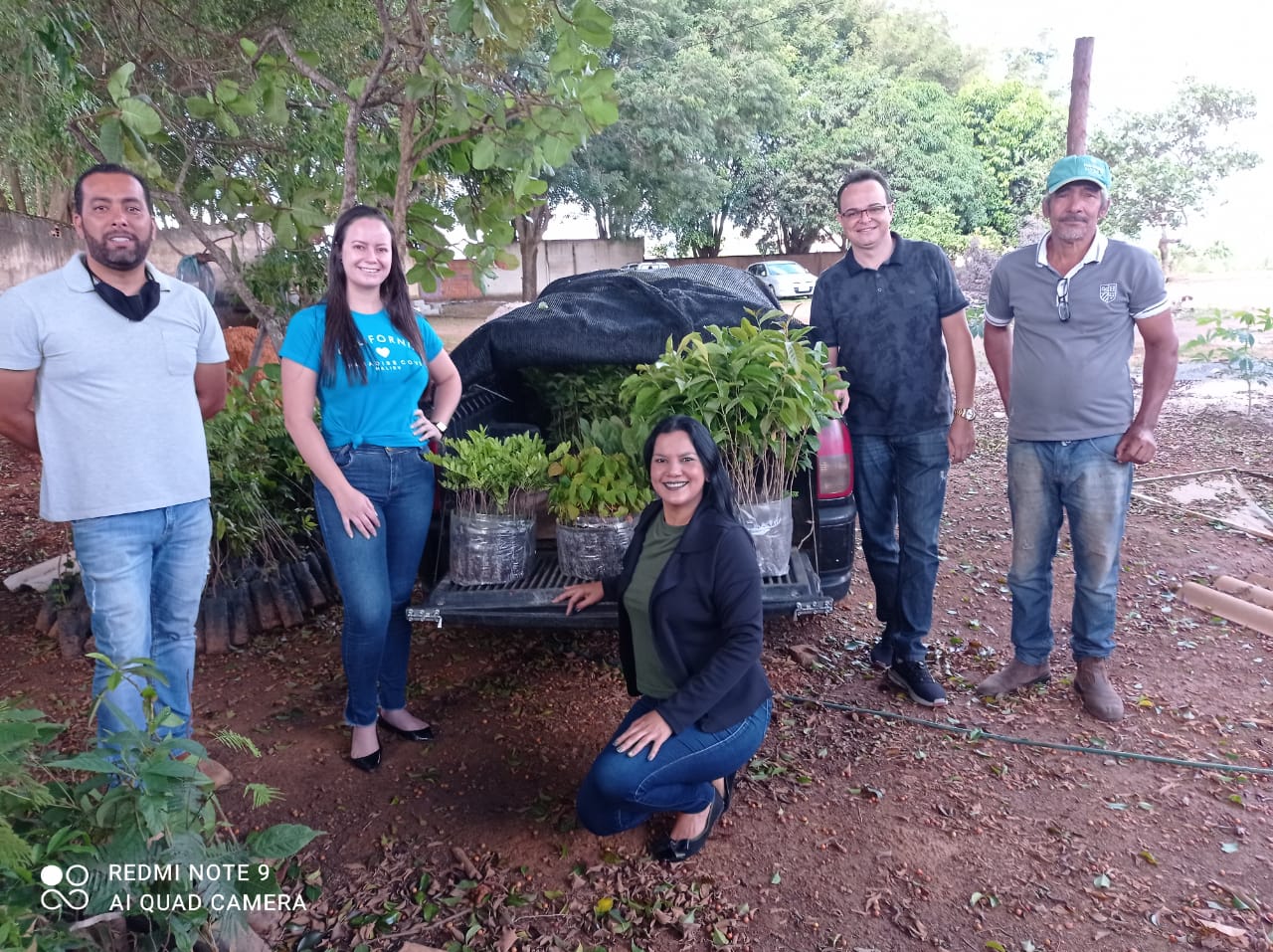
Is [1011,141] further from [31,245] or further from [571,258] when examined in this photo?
[31,245]

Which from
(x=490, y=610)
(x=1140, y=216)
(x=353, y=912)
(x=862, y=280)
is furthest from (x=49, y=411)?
(x=1140, y=216)

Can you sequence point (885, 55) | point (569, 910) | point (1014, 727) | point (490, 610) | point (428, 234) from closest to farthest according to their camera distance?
point (569, 910)
point (490, 610)
point (1014, 727)
point (428, 234)
point (885, 55)

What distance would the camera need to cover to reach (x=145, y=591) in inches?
117

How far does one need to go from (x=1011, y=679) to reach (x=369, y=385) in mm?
3104

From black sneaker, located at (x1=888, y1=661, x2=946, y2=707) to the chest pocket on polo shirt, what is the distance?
126 inches

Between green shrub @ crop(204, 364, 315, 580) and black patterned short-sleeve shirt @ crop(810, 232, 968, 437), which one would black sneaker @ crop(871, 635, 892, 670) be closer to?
black patterned short-sleeve shirt @ crop(810, 232, 968, 437)

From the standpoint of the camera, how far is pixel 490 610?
3.35 metres

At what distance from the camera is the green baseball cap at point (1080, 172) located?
3586 mm

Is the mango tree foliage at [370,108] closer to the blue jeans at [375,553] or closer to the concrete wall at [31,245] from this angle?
the blue jeans at [375,553]

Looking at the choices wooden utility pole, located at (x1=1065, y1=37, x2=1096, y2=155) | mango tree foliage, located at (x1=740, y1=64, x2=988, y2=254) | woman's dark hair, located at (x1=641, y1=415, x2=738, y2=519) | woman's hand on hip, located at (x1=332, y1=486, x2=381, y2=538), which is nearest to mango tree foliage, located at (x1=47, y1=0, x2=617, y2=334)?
woman's dark hair, located at (x1=641, y1=415, x2=738, y2=519)

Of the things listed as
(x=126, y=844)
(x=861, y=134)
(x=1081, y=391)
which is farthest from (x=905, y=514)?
(x=861, y=134)

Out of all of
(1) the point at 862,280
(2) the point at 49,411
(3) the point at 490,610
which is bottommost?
(3) the point at 490,610

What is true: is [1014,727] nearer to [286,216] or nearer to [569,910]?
[569,910]

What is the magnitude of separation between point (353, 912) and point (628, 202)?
70.5 feet
